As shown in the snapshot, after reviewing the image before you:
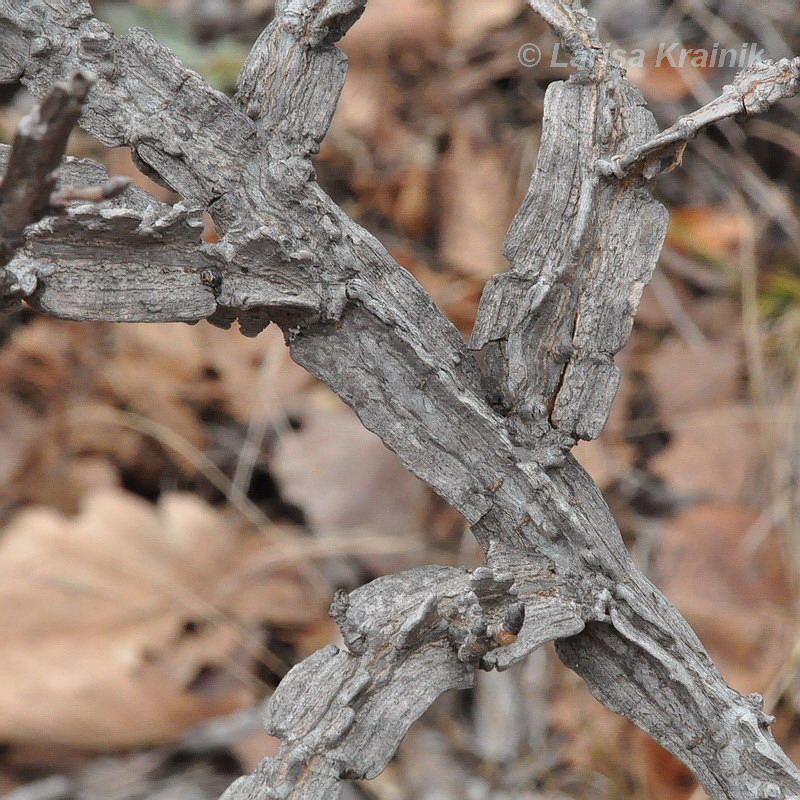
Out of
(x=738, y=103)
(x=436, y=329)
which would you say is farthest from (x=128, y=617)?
(x=738, y=103)

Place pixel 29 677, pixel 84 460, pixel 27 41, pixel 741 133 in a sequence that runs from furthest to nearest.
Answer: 1. pixel 741 133
2. pixel 84 460
3. pixel 29 677
4. pixel 27 41

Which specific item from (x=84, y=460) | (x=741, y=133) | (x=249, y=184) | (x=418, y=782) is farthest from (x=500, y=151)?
(x=249, y=184)

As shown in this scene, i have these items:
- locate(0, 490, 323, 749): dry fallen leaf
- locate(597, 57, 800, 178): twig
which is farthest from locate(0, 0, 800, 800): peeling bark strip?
locate(0, 490, 323, 749): dry fallen leaf

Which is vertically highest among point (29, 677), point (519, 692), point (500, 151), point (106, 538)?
point (500, 151)

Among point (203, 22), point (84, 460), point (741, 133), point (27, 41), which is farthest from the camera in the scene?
point (203, 22)

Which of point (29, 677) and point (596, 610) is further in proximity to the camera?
point (29, 677)

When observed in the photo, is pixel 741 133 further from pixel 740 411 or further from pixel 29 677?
pixel 29 677

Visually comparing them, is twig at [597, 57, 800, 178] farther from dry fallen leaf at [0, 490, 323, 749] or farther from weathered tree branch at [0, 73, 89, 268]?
dry fallen leaf at [0, 490, 323, 749]

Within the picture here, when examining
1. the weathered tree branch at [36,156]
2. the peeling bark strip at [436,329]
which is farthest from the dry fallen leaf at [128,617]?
the weathered tree branch at [36,156]

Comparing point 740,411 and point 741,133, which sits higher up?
point 741,133
